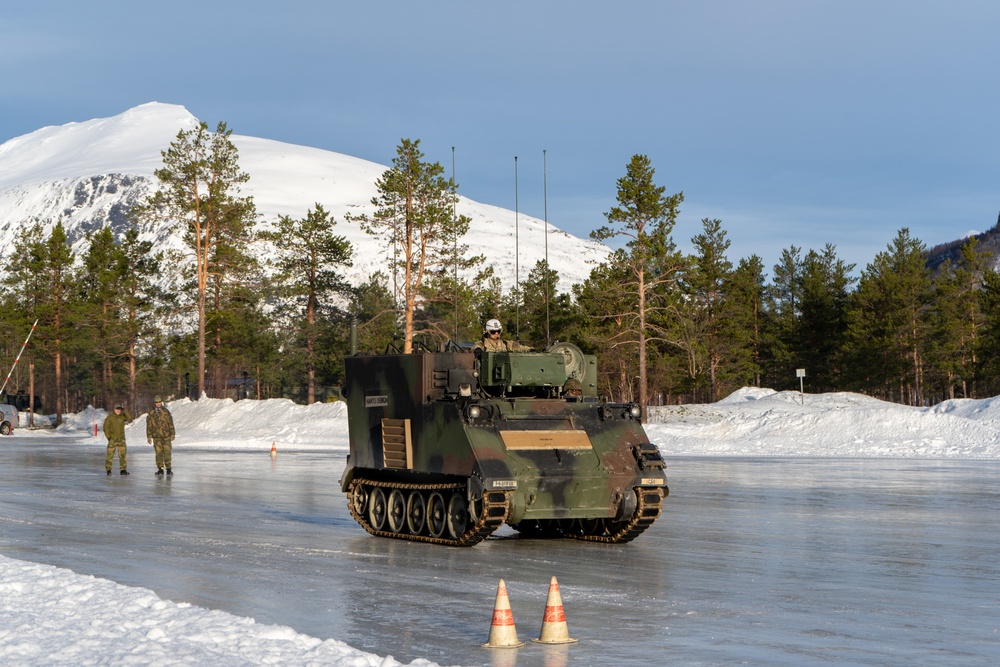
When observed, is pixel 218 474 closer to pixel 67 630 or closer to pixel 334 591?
pixel 334 591

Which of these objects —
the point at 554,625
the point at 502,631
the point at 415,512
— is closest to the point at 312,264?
the point at 415,512

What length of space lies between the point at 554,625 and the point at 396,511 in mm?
8371

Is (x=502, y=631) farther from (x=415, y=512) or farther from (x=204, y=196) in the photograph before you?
(x=204, y=196)

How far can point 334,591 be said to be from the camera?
12.2 m

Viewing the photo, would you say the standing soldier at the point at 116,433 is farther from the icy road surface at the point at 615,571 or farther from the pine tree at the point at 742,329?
the pine tree at the point at 742,329

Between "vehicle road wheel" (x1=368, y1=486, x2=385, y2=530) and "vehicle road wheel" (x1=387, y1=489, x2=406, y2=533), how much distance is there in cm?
25

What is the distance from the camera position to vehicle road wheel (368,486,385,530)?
17781mm

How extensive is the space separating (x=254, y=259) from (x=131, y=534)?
59.5m

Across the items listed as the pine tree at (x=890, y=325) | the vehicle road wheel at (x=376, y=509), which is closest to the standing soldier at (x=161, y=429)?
the vehicle road wheel at (x=376, y=509)

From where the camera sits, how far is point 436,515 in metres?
16.5

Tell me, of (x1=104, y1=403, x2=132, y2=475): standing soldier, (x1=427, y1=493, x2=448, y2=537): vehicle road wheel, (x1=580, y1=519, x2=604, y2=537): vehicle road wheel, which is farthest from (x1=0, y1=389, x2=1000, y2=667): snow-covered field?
(x1=104, y1=403, x2=132, y2=475): standing soldier

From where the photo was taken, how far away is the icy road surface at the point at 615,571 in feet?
31.0

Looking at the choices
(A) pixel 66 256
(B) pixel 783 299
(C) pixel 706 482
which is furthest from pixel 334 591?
(B) pixel 783 299

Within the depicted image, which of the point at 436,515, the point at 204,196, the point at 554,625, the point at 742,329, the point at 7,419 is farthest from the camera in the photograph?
the point at 742,329
